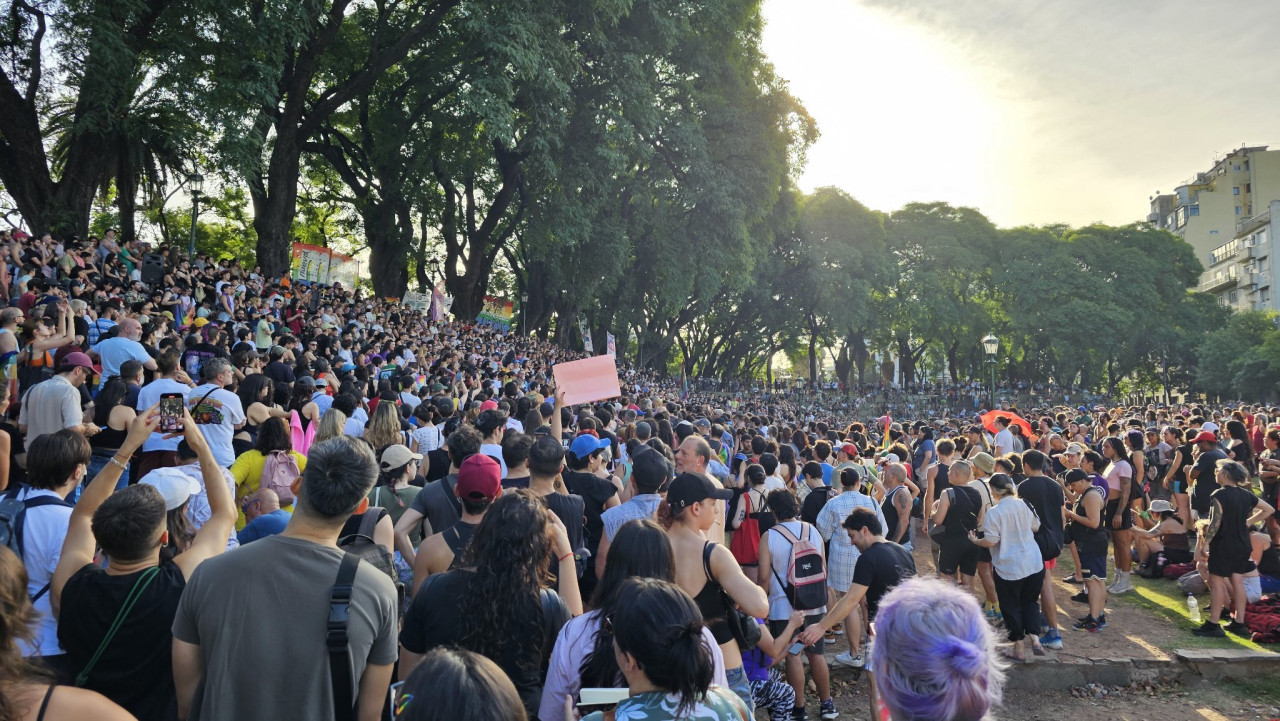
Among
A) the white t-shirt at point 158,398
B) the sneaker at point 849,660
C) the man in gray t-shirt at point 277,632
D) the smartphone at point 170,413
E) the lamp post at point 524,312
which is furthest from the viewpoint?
the lamp post at point 524,312

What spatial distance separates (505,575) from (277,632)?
77 centimetres

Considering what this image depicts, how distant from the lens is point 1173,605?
9.27 metres

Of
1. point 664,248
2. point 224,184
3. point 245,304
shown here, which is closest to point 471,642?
point 245,304

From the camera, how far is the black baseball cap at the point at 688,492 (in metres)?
4.04

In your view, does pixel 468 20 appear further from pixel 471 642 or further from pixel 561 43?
pixel 471 642

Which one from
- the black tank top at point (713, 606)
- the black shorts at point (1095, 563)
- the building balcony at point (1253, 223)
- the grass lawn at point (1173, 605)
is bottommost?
the grass lawn at point (1173, 605)

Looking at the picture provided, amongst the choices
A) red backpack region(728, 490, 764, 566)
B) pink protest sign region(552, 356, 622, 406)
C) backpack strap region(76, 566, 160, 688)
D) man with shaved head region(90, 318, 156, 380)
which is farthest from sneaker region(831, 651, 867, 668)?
man with shaved head region(90, 318, 156, 380)

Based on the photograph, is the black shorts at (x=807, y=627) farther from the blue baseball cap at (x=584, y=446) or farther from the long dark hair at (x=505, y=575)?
the long dark hair at (x=505, y=575)

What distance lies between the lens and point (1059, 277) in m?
49.7

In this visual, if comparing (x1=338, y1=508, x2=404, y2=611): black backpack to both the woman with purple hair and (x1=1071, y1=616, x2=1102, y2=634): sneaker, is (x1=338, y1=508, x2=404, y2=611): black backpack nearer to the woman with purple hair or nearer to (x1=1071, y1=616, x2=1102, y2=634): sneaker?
the woman with purple hair

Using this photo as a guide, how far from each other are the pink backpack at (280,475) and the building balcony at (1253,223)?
80.0m

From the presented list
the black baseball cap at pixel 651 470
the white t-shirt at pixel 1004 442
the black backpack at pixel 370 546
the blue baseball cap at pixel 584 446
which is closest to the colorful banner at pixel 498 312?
the white t-shirt at pixel 1004 442

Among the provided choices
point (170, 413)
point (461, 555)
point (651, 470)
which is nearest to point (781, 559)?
point (651, 470)

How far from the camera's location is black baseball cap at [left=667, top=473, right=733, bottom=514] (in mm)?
4035
